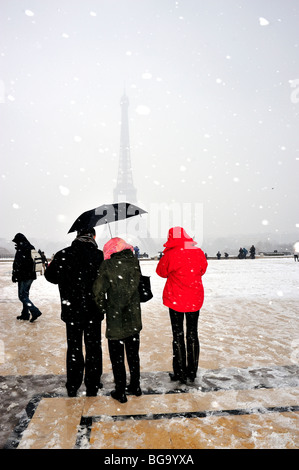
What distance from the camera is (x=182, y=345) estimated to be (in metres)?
3.67

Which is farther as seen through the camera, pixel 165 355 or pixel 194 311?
pixel 165 355

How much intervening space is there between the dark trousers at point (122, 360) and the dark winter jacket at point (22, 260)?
372 cm

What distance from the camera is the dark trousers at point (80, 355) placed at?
329cm

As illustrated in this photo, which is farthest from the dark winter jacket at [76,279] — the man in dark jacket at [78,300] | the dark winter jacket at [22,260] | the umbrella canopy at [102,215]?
the dark winter jacket at [22,260]

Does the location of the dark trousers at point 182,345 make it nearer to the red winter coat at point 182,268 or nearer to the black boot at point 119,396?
the red winter coat at point 182,268

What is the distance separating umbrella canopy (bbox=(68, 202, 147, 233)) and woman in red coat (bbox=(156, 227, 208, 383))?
891 mm

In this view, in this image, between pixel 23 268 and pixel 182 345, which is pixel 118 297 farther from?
pixel 23 268

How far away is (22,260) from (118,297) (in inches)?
150

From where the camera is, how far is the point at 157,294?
1008cm

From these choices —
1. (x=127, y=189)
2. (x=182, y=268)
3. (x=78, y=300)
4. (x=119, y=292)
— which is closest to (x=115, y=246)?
(x=119, y=292)

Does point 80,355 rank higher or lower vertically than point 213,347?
higher
